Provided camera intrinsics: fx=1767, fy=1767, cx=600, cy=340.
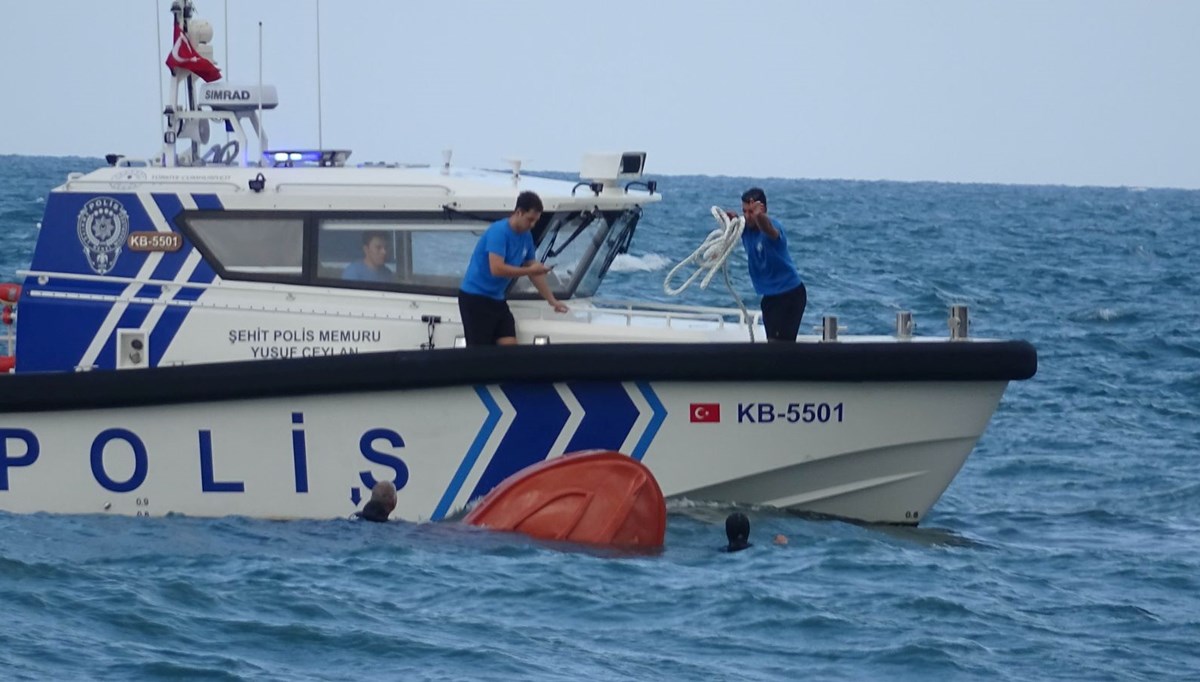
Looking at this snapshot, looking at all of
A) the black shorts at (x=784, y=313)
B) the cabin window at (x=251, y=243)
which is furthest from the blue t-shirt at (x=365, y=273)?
the black shorts at (x=784, y=313)

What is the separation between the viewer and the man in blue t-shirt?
862 centimetres

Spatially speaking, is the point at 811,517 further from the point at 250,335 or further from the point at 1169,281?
the point at 1169,281

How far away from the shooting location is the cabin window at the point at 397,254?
8586mm

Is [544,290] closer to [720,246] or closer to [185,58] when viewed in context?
[720,246]

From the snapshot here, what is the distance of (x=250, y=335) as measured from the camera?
8516 millimetres

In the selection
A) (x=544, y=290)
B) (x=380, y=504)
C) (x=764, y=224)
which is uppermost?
(x=764, y=224)

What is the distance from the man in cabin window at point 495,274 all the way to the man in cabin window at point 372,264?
19.0 inches

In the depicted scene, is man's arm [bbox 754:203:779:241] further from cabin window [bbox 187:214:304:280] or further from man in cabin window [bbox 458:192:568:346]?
cabin window [bbox 187:214:304:280]

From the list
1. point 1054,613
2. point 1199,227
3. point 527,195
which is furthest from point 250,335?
point 1199,227

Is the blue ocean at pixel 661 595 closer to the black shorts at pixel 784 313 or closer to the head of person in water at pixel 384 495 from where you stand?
the head of person in water at pixel 384 495

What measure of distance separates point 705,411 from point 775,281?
2.81 ft

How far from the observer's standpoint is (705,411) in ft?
26.9

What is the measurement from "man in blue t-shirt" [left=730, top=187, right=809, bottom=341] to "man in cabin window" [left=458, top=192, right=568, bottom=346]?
1085 millimetres

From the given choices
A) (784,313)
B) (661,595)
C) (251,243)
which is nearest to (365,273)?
(251,243)
